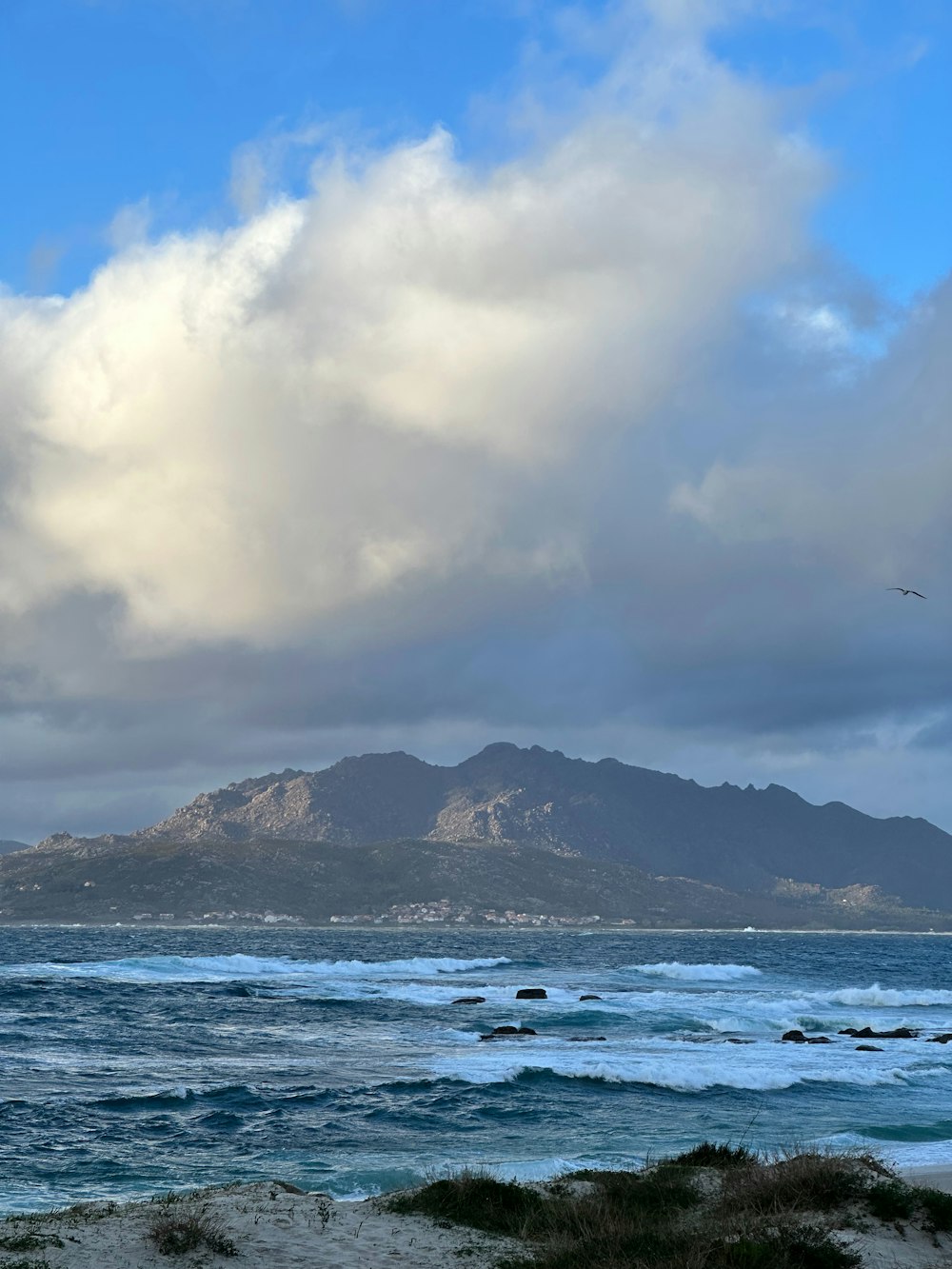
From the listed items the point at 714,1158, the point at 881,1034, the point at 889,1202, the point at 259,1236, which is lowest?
the point at 881,1034

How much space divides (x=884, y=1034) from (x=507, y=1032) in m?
20.8

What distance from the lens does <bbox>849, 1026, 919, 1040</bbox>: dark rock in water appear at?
60188mm

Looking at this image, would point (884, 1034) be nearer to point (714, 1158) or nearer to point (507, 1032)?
point (507, 1032)

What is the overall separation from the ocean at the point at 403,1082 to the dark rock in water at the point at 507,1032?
2.81ft

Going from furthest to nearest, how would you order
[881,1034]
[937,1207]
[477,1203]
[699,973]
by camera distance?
[699,973]
[881,1034]
[477,1203]
[937,1207]

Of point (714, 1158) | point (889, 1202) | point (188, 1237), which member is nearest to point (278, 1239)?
point (188, 1237)

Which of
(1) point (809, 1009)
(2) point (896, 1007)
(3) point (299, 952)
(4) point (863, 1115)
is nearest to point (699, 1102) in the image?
(4) point (863, 1115)

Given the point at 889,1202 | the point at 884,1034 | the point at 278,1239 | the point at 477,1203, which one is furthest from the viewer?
the point at 884,1034

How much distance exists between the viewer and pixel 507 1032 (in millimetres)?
55531

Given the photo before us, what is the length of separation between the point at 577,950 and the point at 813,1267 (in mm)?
Result: 151686

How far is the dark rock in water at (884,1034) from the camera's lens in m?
60.2

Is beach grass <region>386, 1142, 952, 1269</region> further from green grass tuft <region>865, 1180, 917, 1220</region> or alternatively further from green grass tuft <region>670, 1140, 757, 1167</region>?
green grass tuft <region>670, 1140, 757, 1167</region>

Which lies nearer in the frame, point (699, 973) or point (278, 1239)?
point (278, 1239)

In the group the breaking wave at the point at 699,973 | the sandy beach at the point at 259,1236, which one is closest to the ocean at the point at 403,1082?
the sandy beach at the point at 259,1236
